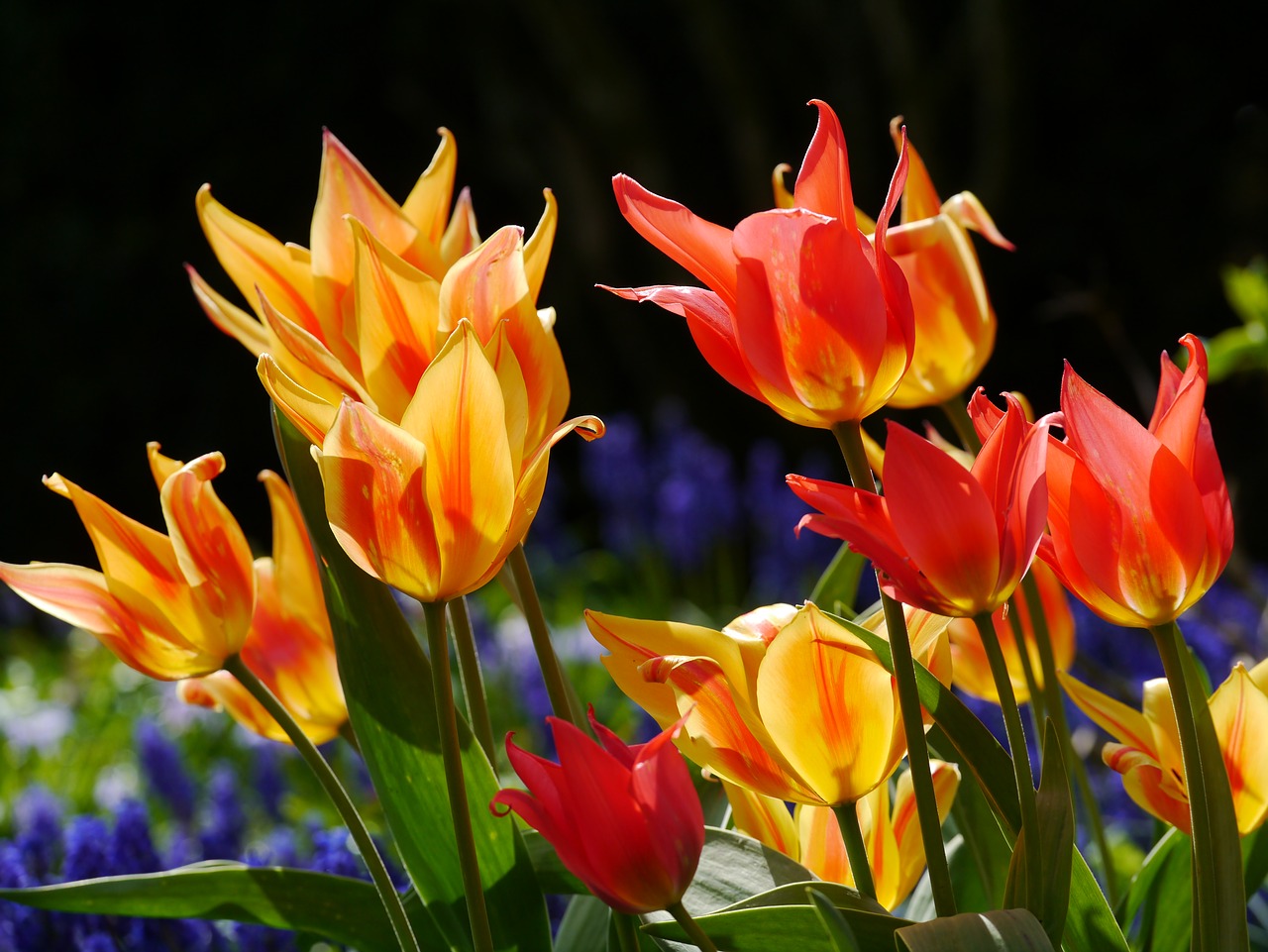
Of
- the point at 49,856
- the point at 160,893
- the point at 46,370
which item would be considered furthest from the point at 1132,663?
the point at 46,370

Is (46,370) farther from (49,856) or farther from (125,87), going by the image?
(49,856)

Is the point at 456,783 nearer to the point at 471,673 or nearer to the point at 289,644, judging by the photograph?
the point at 471,673

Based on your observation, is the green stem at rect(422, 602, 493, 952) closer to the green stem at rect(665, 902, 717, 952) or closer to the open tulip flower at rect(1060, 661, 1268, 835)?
the green stem at rect(665, 902, 717, 952)

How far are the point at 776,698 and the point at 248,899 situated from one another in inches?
10.4

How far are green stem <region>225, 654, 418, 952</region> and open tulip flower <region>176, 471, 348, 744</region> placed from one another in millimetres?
120

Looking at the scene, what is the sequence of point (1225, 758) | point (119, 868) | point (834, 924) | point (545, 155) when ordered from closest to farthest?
1. point (834, 924)
2. point (1225, 758)
3. point (119, 868)
4. point (545, 155)

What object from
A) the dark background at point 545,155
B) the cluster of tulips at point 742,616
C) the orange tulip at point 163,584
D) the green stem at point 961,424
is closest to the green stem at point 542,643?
the cluster of tulips at point 742,616

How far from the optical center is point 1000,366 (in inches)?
163

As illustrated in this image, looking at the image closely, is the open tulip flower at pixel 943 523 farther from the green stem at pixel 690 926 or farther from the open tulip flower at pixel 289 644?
the open tulip flower at pixel 289 644

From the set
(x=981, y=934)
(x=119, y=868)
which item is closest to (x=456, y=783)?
(x=981, y=934)

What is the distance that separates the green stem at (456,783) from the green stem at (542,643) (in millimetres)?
75

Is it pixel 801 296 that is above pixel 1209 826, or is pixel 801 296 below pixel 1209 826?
above

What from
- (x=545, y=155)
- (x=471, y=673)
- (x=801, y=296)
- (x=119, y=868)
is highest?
(x=545, y=155)

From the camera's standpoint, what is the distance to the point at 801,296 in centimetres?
37
